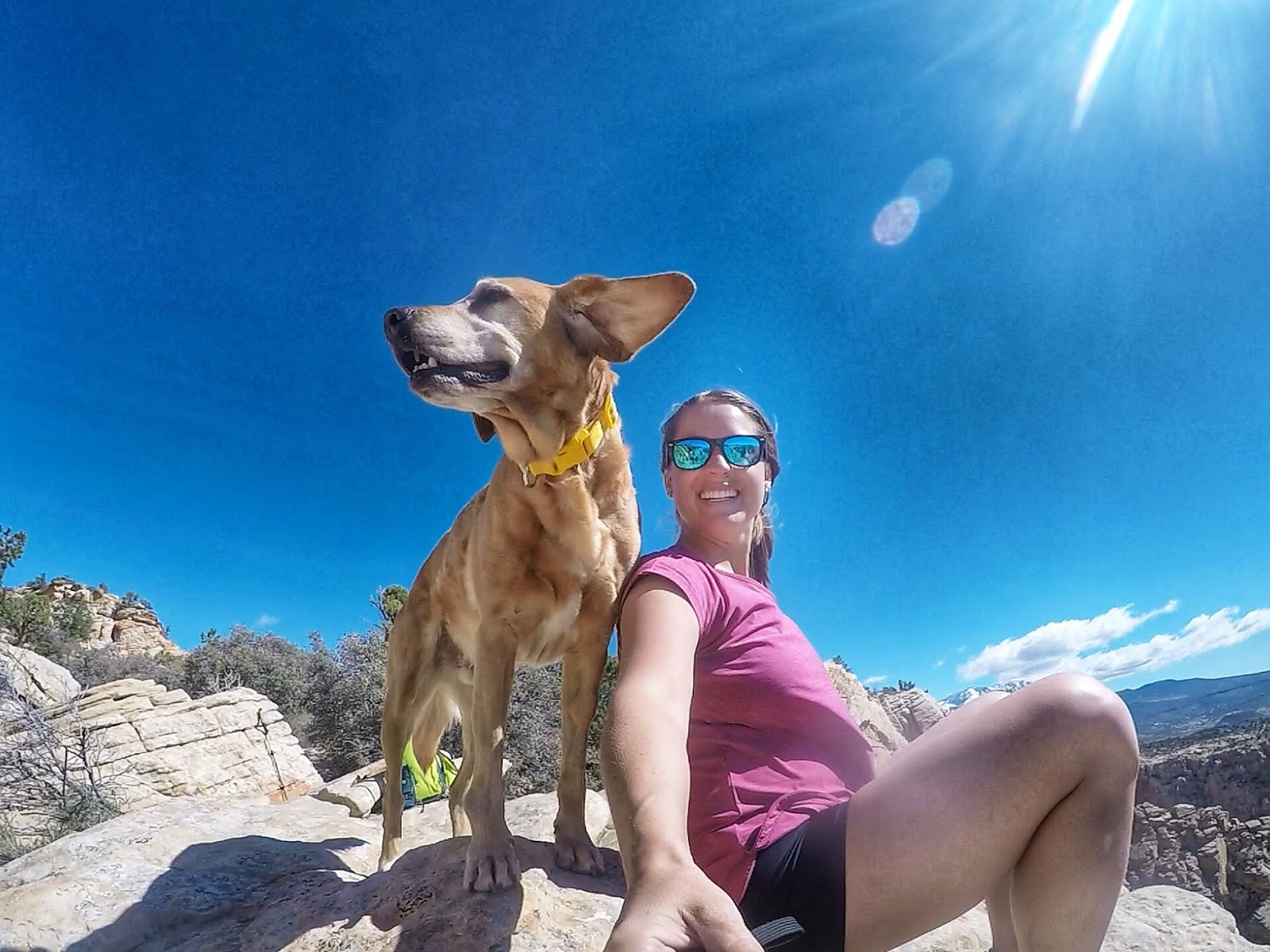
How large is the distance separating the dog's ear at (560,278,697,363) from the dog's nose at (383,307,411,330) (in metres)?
0.70

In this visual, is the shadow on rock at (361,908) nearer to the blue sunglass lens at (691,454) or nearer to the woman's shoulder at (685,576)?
the woman's shoulder at (685,576)

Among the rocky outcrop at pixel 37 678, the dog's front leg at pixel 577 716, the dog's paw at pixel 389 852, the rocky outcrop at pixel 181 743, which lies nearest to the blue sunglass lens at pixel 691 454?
the dog's front leg at pixel 577 716

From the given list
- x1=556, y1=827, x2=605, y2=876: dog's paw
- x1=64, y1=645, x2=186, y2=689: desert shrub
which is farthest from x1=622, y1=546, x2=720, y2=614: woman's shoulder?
x1=64, y1=645, x2=186, y2=689: desert shrub

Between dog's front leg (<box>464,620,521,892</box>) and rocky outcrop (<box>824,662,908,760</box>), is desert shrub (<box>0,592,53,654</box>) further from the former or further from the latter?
dog's front leg (<box>464,620,521,892</box>)

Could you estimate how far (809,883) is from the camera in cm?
155

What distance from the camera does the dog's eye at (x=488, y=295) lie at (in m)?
3.25

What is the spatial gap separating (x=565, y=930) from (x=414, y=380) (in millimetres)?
2180

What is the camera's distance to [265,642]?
25188mm

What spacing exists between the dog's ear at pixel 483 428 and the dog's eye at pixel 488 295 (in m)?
0.56

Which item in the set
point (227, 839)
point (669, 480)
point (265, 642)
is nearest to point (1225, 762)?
point (669, 480)

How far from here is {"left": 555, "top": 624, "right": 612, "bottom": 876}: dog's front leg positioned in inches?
119

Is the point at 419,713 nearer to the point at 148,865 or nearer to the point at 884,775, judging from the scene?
the point at 148,865

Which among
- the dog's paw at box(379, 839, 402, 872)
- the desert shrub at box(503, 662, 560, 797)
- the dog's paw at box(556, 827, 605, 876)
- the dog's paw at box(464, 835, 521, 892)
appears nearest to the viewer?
the dog's paw at box(464, 835, 521, 892)

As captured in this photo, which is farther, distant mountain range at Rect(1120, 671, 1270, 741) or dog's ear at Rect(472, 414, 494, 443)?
distant mountain range at Rect(1120, 671, 1270, 741)
